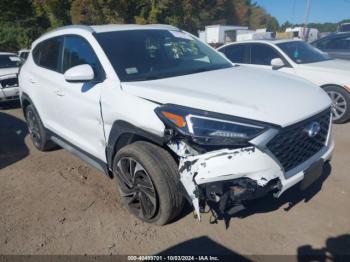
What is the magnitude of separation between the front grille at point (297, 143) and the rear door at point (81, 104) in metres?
1.77

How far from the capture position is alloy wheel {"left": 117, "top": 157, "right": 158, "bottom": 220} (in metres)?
2.95

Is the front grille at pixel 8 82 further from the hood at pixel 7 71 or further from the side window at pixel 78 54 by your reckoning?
the side window at pixel 78 54

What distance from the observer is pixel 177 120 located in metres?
2.51

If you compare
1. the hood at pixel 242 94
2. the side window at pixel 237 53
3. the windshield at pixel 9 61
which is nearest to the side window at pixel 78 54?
the hood at pixel 242 94

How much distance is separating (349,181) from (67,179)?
355 centimetres

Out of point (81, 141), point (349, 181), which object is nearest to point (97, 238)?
point (81, 141)

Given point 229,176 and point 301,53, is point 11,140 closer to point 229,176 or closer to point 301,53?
point 229,176

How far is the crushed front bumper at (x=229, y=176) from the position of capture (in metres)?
2.35

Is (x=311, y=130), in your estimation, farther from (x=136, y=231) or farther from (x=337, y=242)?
(x=136, y=231)

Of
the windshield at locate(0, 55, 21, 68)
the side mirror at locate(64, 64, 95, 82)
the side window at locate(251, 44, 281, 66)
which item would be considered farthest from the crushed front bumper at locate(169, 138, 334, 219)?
the windshield at locate(0, 55, 21, 68)

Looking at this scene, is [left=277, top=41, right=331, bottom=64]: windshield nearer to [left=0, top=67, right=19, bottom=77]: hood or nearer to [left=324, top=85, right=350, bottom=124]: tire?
[left=324, top=85, right=350, bottom=124]: tire

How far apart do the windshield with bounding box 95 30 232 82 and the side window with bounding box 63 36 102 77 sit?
17 cm

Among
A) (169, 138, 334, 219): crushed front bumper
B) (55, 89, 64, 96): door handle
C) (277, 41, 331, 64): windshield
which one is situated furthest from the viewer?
(277, 41, 331, 64): windshield

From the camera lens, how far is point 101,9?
89.8 ft
